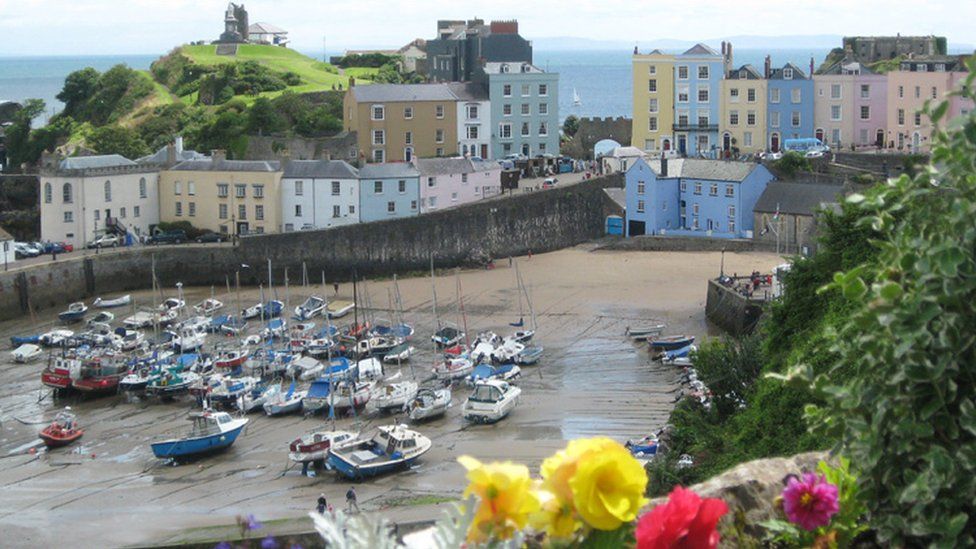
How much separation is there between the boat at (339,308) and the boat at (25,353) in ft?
25.3

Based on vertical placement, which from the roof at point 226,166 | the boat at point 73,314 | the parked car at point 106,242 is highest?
the roof at point 226,166

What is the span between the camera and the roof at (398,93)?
57.1m

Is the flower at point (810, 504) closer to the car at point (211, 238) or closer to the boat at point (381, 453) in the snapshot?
the boat at point (381, 453)

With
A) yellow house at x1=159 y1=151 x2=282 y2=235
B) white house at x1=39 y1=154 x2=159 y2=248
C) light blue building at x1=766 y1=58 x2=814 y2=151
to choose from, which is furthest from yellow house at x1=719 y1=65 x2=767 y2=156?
white house at x1=39 y1=154 x2=159 y2=248

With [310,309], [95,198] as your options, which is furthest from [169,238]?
[310,309]

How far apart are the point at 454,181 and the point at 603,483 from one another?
47.5 metres

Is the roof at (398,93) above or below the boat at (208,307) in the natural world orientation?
above

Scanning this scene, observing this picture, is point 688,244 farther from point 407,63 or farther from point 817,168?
point 407,63

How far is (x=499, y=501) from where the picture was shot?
4.79m

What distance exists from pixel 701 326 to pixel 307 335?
10.2 m

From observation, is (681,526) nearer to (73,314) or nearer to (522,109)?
(73,314)


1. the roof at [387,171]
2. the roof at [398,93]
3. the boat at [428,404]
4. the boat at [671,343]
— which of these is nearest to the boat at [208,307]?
the roof at [387,171]

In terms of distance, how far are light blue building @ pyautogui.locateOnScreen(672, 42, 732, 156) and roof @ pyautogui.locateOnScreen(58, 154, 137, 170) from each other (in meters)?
22.2

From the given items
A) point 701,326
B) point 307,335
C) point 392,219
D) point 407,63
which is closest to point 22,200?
point 392,219
